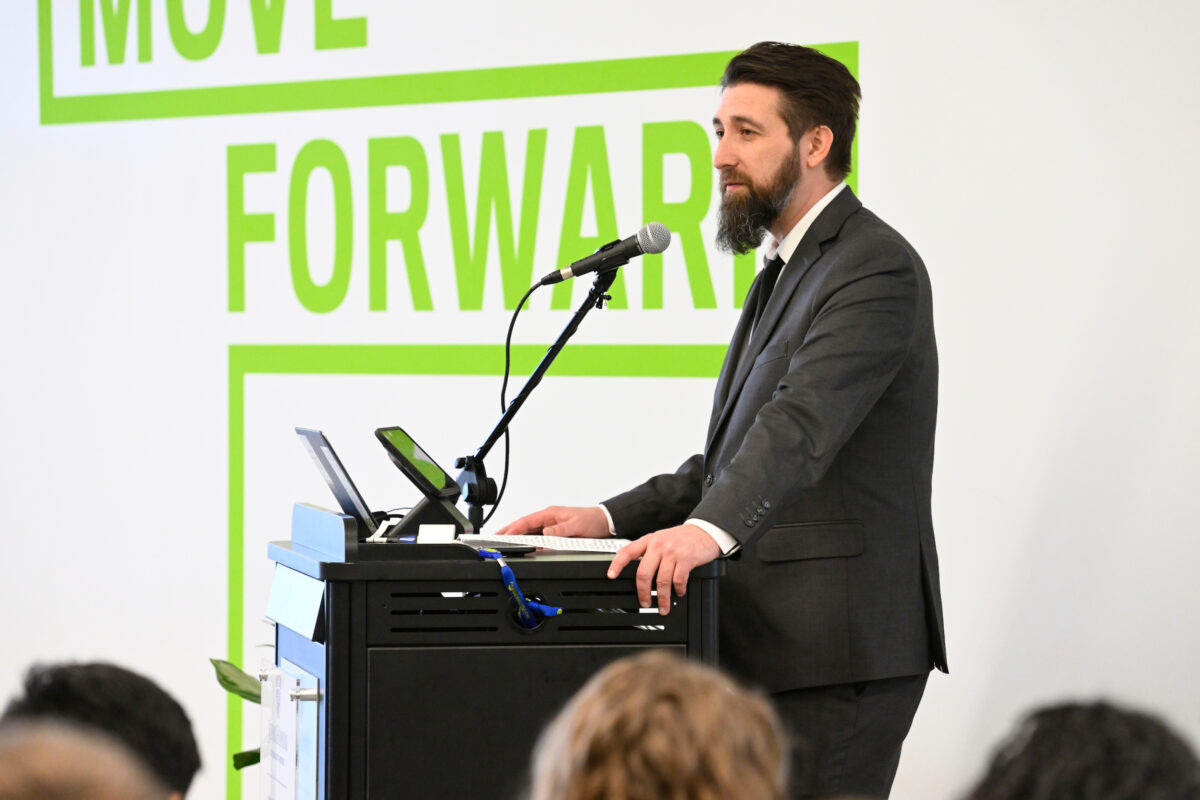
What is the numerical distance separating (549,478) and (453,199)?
0.83 metres

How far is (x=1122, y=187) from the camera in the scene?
9.82ft

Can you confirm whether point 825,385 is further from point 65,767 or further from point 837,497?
point 65,767

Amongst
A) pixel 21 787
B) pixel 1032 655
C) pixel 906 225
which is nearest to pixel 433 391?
pixel 906 225

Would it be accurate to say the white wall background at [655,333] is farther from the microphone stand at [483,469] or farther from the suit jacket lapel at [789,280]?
the microphone stand at [483,469]

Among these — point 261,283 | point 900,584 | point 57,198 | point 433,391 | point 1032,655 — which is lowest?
point 1032,655

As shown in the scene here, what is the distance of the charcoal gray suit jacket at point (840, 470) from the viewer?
1922mm

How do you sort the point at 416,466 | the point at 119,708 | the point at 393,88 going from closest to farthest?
the point at 119,708, the point at 416,466, the point at 393,88

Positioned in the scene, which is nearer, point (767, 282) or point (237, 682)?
point (767, 282)

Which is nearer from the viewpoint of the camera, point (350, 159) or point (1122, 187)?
point (1122, 187)

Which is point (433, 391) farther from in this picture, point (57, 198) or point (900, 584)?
point (900, 584)

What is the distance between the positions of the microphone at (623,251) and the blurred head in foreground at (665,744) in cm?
119

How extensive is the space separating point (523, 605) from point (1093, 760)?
2.94 ft

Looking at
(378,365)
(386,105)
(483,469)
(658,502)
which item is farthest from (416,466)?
(386,105)

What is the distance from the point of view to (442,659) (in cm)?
166
